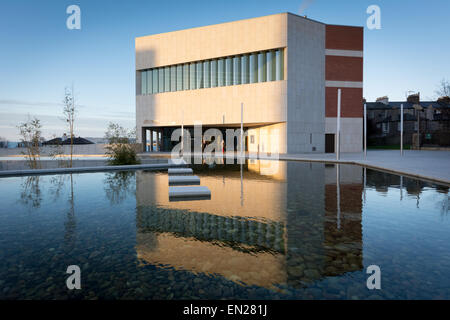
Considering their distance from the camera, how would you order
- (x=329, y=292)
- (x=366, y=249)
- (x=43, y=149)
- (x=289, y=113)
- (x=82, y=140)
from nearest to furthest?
1. (x=329, y=292)
2. (x=366, y=249)
3. (x=43, y=149)
4. (x=289, y=113)
5. (x=82, y=140)

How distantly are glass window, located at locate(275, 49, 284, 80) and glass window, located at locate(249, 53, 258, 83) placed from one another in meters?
2.63

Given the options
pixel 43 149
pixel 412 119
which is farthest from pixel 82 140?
pixel 412 119

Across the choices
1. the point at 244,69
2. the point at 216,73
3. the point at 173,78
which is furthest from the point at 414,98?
the point at 173,78

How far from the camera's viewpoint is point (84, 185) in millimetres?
11461

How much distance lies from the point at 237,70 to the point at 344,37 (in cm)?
1404

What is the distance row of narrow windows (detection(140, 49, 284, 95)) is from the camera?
3588cm

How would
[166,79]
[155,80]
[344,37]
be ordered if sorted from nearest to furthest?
[344,37] < [166,79] < [155,80]

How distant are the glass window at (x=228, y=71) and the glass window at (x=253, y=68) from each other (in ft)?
8.82

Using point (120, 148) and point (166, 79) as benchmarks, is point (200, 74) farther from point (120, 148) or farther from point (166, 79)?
point (120, 148)

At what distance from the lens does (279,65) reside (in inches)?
1395

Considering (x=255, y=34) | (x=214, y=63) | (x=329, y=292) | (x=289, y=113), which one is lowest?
(x=329, y=292)

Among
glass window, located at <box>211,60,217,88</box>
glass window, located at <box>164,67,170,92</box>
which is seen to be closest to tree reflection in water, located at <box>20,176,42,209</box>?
glass window, located at <box>211,60,217,88</box>

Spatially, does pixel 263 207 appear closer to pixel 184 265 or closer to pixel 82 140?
pixel 184 265

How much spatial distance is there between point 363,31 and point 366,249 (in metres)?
40.1
